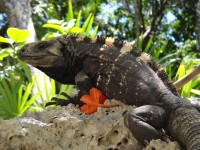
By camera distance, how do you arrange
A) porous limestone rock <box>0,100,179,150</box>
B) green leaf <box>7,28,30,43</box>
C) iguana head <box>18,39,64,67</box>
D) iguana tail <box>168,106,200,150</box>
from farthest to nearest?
green leaf <box>7,28,30,43</box> < iguana head <box>18,39,64,67</box> < porous limestone rock <box>0,100,179,150</box> < iguana tail <box>168,106,200,150</box>

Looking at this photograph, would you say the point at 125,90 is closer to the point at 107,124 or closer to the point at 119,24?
the point at 107,124

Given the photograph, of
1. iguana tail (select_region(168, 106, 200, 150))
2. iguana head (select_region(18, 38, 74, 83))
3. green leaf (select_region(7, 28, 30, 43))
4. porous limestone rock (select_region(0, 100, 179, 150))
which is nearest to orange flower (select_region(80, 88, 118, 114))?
porous limestone rock (select_region(0, 100, 179, 150))

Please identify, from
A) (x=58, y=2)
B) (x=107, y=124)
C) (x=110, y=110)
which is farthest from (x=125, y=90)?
(x=58, y=2)

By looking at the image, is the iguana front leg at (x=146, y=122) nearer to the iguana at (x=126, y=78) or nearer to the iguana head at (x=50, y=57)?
the iguana at (x=126, y=78)

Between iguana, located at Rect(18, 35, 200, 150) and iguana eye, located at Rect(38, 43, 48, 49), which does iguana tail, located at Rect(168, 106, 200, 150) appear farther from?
iguana eye, located at Rect(38, 43, 48, 49)

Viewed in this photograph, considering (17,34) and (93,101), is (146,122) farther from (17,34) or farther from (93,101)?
(17,34)

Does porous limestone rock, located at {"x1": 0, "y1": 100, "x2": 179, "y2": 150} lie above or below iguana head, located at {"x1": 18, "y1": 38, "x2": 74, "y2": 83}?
below

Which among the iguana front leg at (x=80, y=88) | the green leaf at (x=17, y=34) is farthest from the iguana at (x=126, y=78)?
the green leaf at (x=17, y=34)
